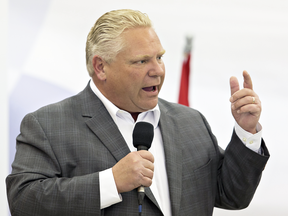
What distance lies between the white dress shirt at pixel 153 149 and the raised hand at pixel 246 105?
0.14 ft

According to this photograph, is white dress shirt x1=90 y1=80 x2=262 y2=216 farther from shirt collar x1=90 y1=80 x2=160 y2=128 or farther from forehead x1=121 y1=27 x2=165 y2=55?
forehead x1=121 y1=27 x2=165 y2=55

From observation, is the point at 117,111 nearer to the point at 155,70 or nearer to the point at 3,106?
the point at 155,70

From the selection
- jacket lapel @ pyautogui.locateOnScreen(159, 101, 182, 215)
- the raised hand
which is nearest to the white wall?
jacket lapel @ pyautogui.locateOnScreen(159, 101, 182, 215)

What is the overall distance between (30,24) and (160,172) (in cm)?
217

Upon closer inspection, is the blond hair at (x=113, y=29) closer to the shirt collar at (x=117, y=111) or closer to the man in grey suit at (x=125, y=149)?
the man in grey suit at (x=125, y=149)

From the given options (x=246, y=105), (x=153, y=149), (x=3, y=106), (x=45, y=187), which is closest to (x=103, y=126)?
(x=153, y=149)

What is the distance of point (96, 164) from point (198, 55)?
92.0 inches

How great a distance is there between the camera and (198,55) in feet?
12.3

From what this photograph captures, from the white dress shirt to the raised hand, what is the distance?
0.14 ft

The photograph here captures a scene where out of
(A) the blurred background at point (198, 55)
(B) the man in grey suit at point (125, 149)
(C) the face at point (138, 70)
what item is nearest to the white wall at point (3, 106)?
(A) the blurred background at point (198, 55)

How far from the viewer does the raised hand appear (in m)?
1.61

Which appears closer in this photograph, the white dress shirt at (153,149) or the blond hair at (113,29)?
the white dress shirt at (153,149)

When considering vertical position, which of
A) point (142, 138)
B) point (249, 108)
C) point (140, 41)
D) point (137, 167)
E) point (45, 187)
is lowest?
point (45, 187)

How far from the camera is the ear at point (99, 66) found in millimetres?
1918
